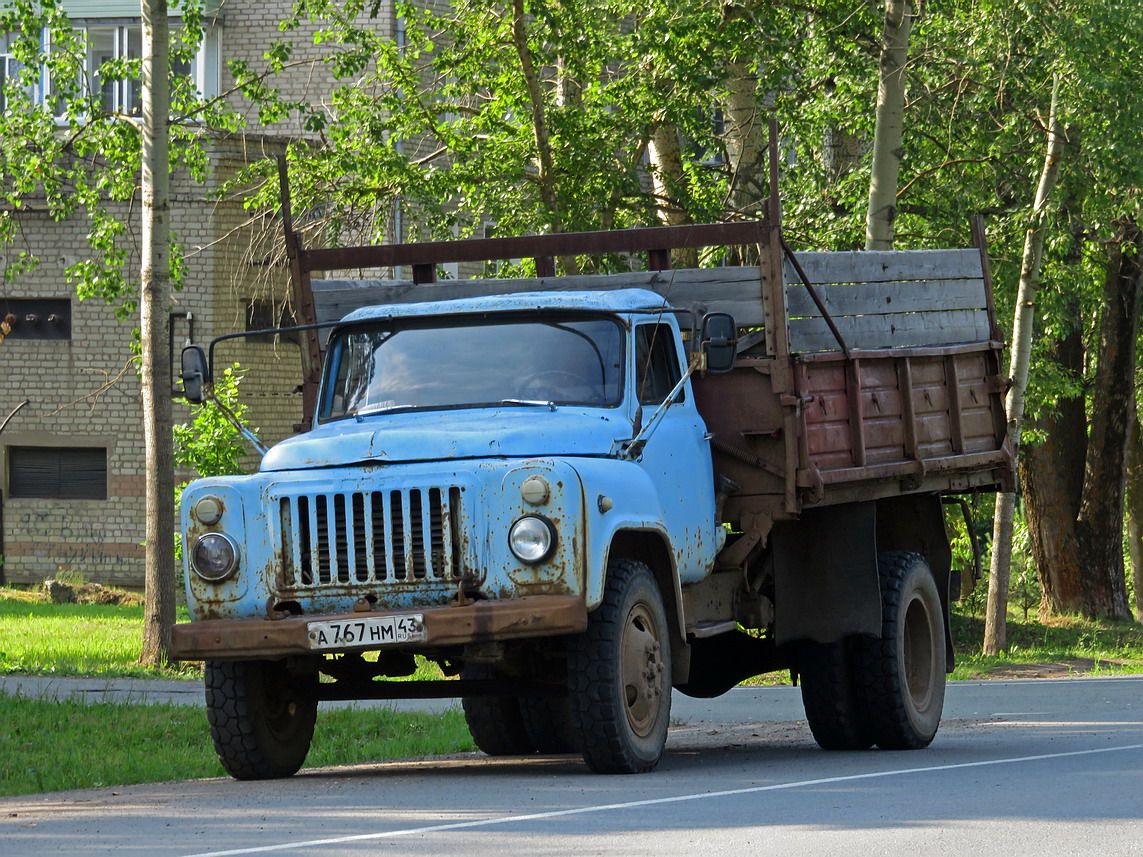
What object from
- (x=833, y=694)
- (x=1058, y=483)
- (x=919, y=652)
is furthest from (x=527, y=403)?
(x=1058, y=483)

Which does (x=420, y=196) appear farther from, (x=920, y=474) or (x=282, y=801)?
(x=282, y=801)

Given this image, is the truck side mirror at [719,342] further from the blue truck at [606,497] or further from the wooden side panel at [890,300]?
the wooden side panel at [890,300]

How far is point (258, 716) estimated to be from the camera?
9.80 m

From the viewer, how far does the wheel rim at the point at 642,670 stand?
9391mm

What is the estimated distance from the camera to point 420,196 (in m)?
20.8

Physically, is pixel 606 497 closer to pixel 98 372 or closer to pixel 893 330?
pixel 893 330

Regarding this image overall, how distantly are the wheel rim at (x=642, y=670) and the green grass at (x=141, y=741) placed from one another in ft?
9.06

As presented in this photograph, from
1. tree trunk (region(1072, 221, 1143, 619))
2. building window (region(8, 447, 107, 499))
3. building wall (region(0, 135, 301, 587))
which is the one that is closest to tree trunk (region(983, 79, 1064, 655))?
tree trunk (region(1072, 221, 1143, 619))

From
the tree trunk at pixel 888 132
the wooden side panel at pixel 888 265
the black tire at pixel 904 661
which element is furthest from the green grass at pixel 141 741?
the tree trunk at pixel 888 132

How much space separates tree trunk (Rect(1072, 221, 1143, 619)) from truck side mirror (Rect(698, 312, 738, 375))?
19.7 meters

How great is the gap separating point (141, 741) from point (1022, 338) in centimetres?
1372

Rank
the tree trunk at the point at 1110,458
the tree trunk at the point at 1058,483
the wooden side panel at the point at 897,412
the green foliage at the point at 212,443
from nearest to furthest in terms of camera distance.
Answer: the wooden side panel at the point at 897,412 → the green foliage at the point at 212,443 → the tree trunk at the point at 1110,458 → the tree trunk at the point at 1058,483

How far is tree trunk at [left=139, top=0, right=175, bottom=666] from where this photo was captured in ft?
57.6

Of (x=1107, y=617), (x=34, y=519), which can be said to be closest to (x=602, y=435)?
(x=1107, y=617)
